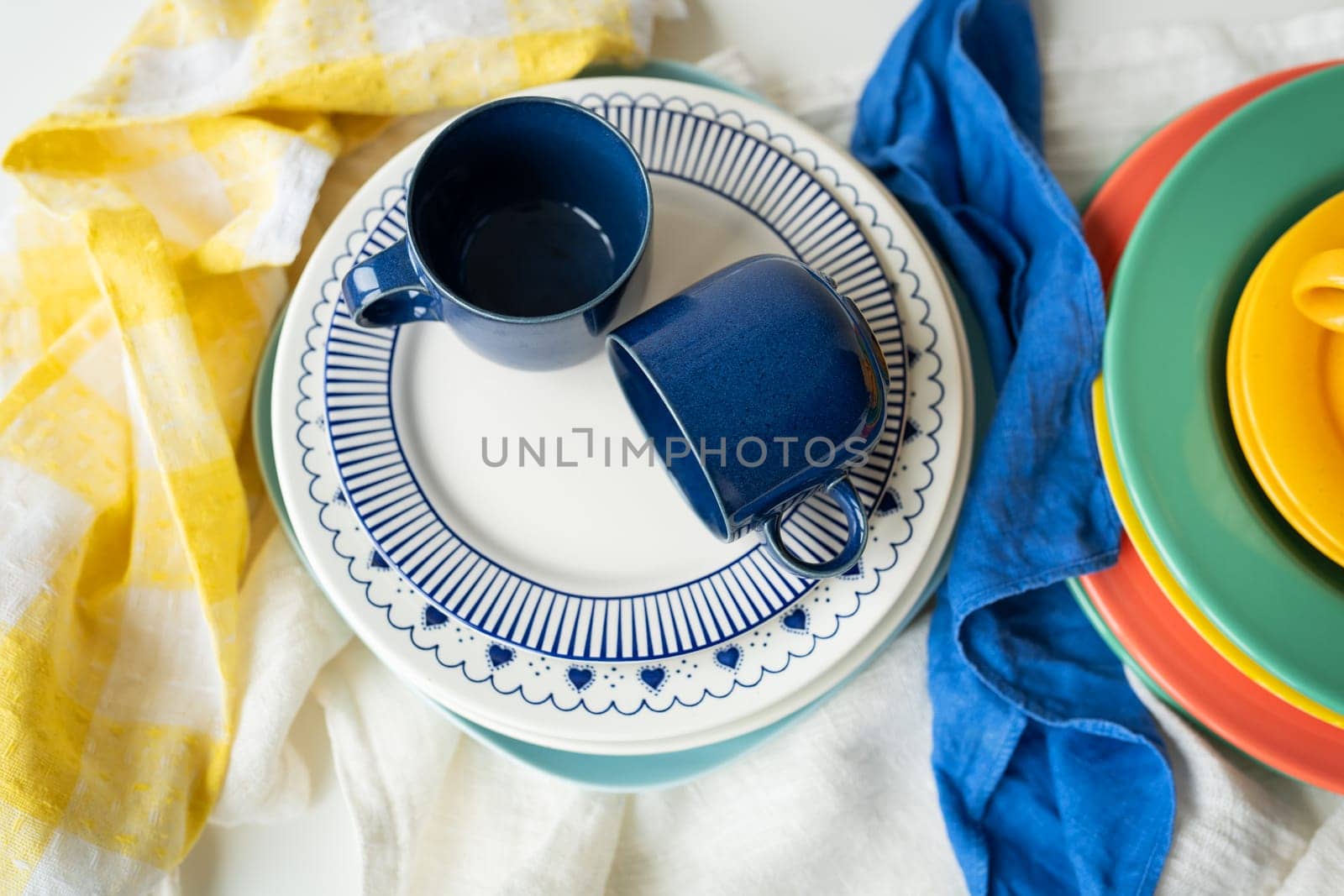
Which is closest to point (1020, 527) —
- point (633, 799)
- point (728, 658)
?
point (728, 658)

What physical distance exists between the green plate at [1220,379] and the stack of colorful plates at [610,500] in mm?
107

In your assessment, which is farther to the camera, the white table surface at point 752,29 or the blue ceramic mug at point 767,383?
the white table surface at point 752,29

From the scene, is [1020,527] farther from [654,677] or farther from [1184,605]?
[654,677]

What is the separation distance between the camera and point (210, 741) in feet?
2.06

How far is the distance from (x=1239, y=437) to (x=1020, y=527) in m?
0.13

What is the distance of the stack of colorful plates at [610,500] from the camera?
0.55 meters

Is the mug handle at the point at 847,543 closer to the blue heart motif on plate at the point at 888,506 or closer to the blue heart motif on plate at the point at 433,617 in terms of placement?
the blue heart motif on plate at the point at 888,506

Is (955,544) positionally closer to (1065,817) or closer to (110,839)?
(1065,817)

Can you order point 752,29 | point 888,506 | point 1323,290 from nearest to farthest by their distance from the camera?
point 1323,290
point 888,506
point 752,29

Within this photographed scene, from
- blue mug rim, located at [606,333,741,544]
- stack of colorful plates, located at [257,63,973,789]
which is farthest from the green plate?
blue mug rim, located at [606,333,741,544]

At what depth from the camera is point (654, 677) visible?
55cm

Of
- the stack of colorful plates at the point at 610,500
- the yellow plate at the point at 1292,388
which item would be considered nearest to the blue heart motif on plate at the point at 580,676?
the stack of colorful plates at the point at 610,500

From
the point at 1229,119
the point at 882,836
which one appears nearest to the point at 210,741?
the point at 882,836

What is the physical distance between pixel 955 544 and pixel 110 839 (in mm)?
550
